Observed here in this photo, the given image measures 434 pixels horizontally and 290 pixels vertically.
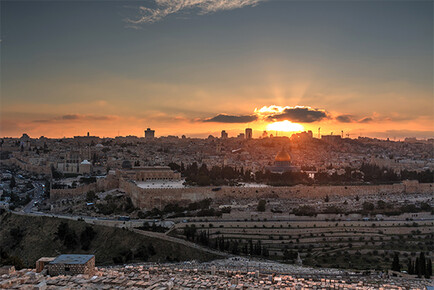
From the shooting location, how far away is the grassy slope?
20.8m

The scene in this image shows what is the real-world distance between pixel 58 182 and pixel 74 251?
16317mm

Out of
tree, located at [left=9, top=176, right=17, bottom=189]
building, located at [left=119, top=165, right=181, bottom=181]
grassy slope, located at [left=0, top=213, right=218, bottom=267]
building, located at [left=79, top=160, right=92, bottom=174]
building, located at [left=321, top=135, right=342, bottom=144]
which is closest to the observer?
grassy slope, located at [left=0, top=213, right=218, bottom=267]

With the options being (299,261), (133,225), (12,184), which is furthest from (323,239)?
Answer: (12,184)

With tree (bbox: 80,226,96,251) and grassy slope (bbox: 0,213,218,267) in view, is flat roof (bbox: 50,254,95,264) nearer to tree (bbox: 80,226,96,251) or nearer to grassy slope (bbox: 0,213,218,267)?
grassy slope (bbox: 0,213,218,267)

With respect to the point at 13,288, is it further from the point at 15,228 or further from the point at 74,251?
the point at 15,228

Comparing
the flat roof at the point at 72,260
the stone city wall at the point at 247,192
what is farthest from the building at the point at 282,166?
the flat roof at the point at 72,260

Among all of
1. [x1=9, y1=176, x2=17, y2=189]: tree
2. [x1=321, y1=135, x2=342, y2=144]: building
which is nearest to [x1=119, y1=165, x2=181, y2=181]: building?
[x1=9, y1=176, x2=17, y2=189]: tree

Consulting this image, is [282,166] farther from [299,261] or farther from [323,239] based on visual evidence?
[299,261]

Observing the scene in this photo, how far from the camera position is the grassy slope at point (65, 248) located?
20.8 metres

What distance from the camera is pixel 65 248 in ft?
74.5

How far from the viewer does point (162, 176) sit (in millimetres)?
34281

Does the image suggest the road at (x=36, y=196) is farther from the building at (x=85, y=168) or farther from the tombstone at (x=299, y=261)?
the tombstone at (x=299, y=261)

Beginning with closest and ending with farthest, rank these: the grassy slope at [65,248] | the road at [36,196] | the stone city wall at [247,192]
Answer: the grassy slope at [65,248], the stone city wall at [247,192], the road at [36,196]

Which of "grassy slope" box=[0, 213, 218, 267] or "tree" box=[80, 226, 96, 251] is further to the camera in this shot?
"tree" box=[80, 226, 96, 251]
